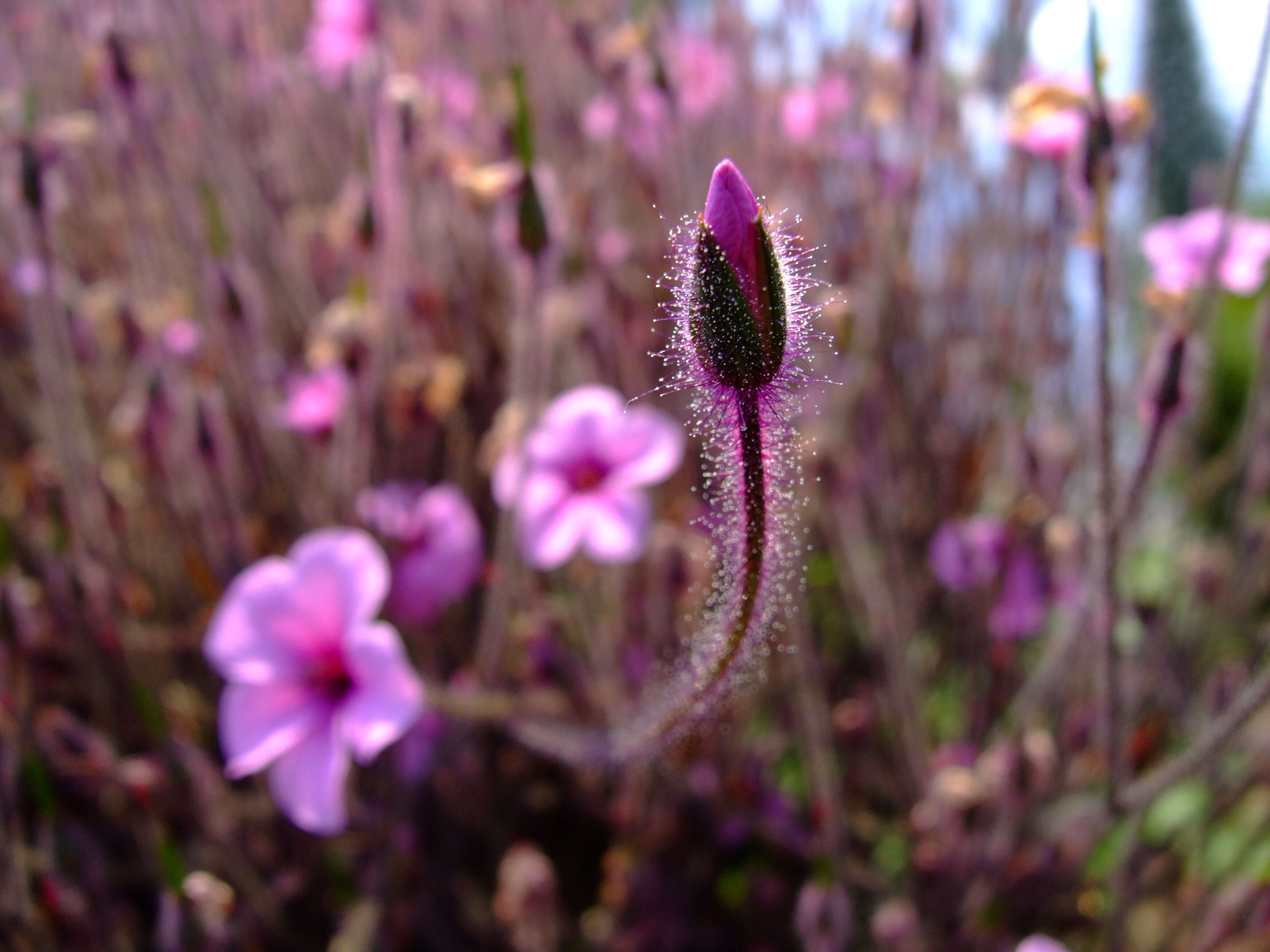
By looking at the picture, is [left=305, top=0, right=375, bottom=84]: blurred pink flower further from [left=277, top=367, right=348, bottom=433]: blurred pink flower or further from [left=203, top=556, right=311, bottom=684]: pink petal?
[left=203, top=556, right=311, bottom=684]: pink petal

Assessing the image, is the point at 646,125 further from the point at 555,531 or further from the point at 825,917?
the point at 825,917

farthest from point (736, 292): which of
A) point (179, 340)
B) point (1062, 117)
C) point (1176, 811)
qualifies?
point (1176, 811)

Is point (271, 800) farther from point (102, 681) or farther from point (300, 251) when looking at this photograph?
point (300, 251)

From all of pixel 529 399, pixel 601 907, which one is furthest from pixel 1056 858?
pixel 529 399

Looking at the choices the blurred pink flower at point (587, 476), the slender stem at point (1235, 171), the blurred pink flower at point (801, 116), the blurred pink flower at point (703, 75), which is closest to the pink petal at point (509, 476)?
the blurred pink flower at point (587, 476)

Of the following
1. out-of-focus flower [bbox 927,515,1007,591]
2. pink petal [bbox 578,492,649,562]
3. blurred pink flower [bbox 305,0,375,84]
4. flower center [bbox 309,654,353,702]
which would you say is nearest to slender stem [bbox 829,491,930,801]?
out-of-focus flower [bbox 927,515,1007,591]
